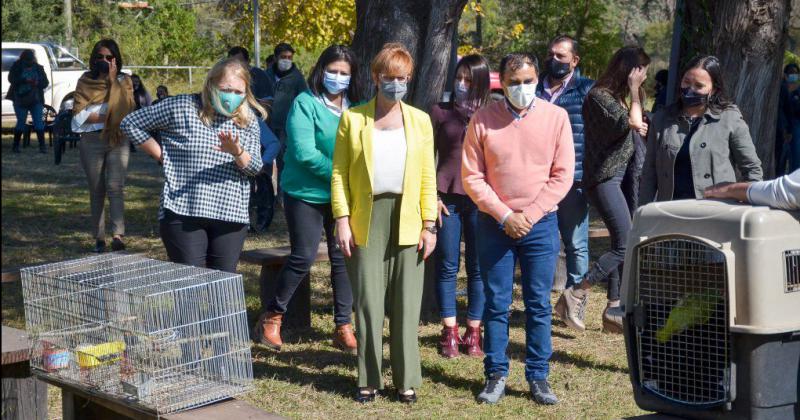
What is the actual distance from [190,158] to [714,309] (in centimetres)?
283

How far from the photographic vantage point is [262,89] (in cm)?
1088

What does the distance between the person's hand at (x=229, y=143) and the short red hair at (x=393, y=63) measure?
78 centimetres

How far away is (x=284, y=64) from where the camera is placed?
35.7ft

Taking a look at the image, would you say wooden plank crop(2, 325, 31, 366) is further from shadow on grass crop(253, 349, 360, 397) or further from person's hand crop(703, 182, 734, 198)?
person's hand crop(703, 182, 734, 198)

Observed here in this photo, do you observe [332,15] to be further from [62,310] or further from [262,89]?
[62,310]

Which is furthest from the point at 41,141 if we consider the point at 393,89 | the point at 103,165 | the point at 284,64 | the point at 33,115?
the point at 393,89

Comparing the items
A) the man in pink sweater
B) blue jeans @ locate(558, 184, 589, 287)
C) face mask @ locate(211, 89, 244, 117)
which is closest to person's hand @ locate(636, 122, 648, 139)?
blue jeans @ locate(558, 184, 589, 287)

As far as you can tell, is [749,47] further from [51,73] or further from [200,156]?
[51,73]

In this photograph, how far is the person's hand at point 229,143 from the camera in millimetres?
5102

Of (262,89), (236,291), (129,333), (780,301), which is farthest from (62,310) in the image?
(262,89)

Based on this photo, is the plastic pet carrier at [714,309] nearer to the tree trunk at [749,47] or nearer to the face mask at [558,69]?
the face mask at [558,69]

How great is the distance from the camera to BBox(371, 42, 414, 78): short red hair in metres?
4.98

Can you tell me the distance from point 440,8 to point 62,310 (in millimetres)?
3694

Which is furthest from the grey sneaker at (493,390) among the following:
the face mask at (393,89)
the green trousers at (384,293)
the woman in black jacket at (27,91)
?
the woman in black jacket at (27,91)
